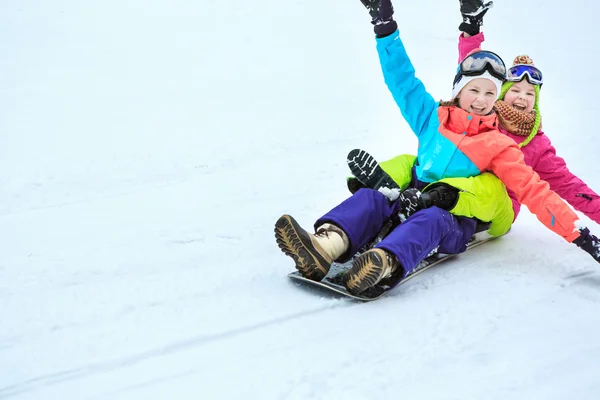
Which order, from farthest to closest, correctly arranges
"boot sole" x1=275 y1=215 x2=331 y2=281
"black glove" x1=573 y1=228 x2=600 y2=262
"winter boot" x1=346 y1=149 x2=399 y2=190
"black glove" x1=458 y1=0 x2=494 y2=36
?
"black glove" x1=458 y1=0 x2=494 y2=36, "winter boot" x1=346 y1=149 x2=399 y2=190, "black glove" x1=573 y1=228 x2=600 y2=262, "boot sole" x1=275 y1=215 x2=331 y2=281

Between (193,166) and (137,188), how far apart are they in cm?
56

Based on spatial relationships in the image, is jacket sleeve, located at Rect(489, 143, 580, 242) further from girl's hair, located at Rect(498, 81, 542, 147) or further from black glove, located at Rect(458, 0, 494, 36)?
→ black glove, located at Rect(458, 0, 494, 36)

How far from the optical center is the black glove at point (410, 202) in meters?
3.17

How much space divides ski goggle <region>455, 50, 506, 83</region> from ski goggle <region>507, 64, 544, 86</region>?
1.25ft

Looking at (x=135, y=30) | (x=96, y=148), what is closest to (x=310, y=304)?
(x=96, y=148)

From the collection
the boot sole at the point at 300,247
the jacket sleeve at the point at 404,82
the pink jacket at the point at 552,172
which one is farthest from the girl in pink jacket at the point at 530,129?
the boot sole at the point at 300,247

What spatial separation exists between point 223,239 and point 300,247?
0.95 m

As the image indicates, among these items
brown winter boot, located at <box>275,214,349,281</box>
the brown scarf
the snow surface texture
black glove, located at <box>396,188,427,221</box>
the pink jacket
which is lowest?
the snow surface texture

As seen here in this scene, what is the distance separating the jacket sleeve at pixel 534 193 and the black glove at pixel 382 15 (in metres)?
0.87

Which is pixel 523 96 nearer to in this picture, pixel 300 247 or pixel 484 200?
pixel 484 200

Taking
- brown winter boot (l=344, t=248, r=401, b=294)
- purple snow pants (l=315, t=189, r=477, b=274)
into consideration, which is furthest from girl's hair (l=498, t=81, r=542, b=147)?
brown winter boot (l=344, t=248, r=401, b=294)

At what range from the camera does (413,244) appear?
2.96 m

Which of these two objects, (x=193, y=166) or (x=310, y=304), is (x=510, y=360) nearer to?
(x=310, y=304)

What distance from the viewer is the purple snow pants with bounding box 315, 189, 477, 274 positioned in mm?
2951
